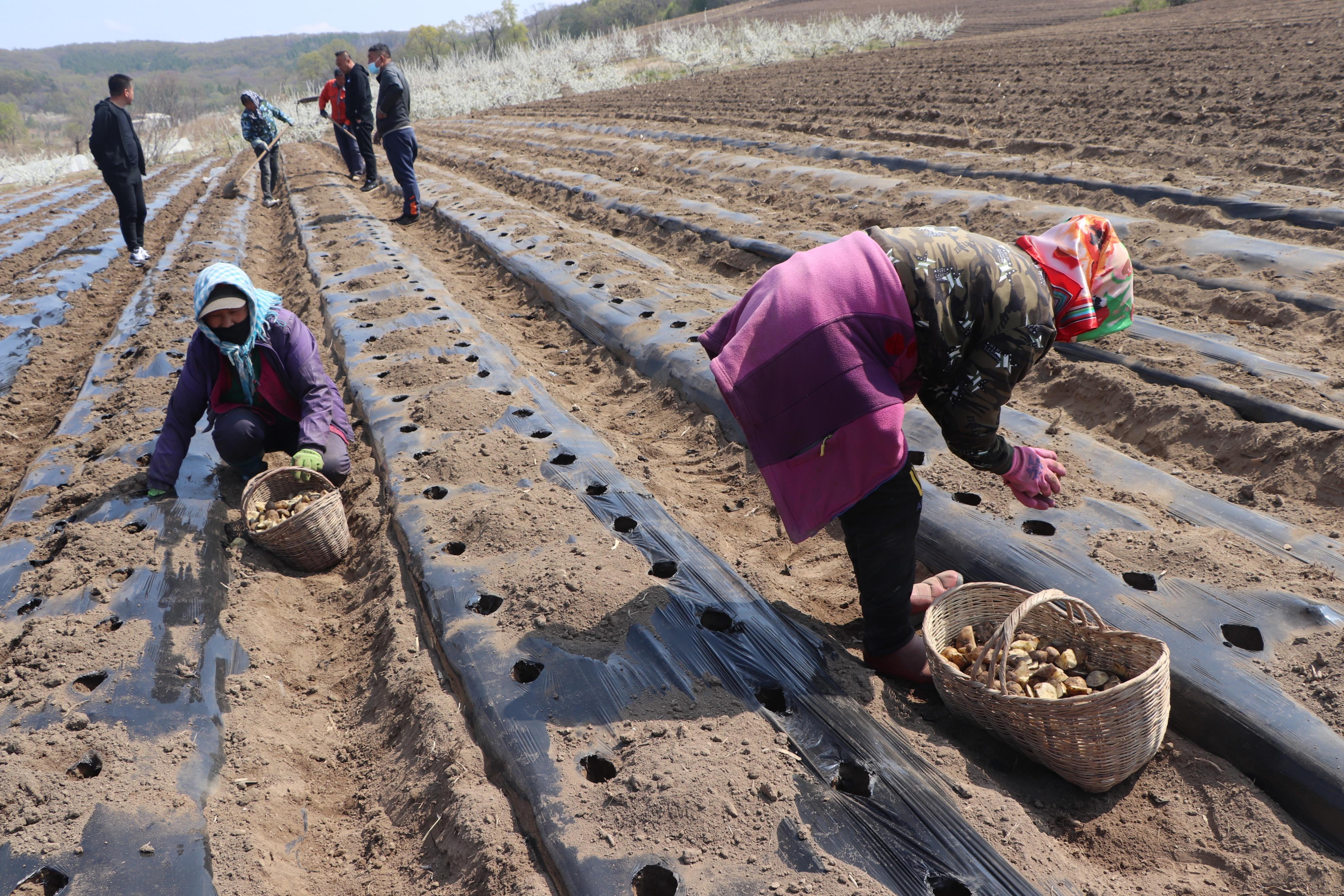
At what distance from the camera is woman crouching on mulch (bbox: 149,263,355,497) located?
2975 mm

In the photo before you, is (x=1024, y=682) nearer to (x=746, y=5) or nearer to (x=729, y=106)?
(x=729, y=106)

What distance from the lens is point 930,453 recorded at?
302 centimetres

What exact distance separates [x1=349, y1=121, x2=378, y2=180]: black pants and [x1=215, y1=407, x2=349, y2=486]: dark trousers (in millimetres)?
7824

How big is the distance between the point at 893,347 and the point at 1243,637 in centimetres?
128

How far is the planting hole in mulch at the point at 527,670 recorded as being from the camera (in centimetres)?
215

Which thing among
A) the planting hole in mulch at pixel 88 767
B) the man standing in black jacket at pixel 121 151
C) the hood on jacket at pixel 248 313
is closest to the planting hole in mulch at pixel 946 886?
the planting hole in mulch at pixel 88 767

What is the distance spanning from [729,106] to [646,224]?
7726 millimetres

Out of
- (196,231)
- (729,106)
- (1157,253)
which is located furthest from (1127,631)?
(729,106)

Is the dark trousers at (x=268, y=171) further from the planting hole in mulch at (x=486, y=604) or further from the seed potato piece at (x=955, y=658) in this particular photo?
the seed potato piece at (x=955, y=658)

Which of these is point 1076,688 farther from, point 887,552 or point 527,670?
point 527,670

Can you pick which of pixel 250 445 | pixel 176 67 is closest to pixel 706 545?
pixel 250 445

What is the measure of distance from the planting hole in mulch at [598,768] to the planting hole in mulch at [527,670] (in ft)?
1.09

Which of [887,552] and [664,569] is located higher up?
[887,552]

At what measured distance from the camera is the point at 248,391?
3205 millimetres
